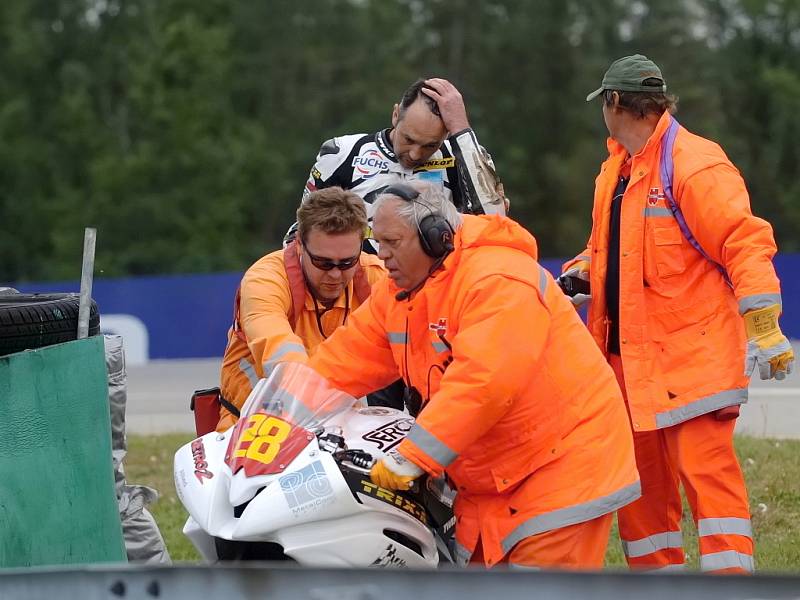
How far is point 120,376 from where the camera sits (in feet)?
18.7

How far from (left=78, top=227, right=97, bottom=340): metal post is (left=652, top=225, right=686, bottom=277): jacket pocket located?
2133mm

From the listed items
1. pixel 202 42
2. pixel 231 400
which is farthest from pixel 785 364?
pixel 202 42

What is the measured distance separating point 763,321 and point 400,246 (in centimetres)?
160

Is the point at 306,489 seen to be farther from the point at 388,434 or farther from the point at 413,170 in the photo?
the point at 413,170

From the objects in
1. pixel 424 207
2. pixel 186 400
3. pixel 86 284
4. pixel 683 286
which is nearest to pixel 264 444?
pixel 424 207

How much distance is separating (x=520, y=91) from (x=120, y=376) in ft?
139

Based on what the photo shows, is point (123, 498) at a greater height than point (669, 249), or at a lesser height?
lesser

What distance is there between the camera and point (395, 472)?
3.94 m

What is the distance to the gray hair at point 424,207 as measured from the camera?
4.07m

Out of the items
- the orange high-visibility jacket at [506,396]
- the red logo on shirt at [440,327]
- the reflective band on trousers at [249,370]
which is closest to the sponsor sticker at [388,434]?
the orange high-visibility jacket at [506,396]

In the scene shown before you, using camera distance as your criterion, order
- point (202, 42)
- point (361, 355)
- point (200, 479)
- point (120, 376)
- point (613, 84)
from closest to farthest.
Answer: point (200, 479), point (361, 355), point (613, 84), point (120, 376), point (202, 42)

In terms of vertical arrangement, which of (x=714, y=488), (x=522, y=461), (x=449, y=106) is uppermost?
(x=449, y=106)

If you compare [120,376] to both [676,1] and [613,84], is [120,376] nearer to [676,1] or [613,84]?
[613,84]

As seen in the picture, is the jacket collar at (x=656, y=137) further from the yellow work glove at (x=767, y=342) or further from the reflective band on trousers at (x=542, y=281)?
the reflective band on trousers at (x=542, y=281)
